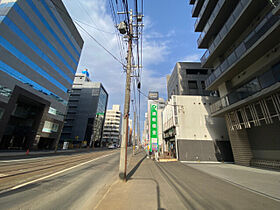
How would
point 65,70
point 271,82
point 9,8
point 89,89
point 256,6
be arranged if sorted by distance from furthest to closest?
point 89,89 < point 65,70 < point 9,8 < point 256,6 < point 271,82

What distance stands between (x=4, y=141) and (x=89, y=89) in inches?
1526

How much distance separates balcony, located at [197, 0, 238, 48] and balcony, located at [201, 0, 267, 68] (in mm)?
1934

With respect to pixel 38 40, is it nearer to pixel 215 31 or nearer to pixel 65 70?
pixel 65 70

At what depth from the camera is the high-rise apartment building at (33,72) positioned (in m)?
18.3

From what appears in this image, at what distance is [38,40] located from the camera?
945 inches

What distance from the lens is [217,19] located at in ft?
44.8

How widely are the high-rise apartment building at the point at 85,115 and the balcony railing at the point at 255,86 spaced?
5143 centimetres

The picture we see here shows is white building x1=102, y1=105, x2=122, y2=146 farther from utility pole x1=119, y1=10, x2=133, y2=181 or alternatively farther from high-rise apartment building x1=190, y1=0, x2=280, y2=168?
utility pole x1=119, y1=10, x2=133, y2=181

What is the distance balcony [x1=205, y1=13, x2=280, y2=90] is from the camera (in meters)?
8.11

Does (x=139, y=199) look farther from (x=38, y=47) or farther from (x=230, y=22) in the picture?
(x=38, y=47)

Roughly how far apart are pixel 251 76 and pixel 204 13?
1109cm

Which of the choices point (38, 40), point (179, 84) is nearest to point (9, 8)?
point (38, 40)

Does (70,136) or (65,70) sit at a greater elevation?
(65,70)

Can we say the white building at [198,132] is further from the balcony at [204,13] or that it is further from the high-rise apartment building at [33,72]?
the high-rise apartment building at [33,72]
